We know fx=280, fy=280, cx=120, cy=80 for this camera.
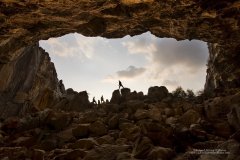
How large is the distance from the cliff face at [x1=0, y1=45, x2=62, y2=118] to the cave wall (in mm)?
7844

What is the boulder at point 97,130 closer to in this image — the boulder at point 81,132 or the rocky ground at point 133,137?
the rocky ground at point 133,137

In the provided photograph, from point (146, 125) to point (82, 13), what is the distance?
8.87 meters

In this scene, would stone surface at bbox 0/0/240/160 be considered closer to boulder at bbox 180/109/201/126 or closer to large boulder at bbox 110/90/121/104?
boulder at bbox 180/109/201/126

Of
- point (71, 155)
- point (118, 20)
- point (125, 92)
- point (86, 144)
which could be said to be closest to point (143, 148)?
point (71, 155)

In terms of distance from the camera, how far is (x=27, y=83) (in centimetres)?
3509

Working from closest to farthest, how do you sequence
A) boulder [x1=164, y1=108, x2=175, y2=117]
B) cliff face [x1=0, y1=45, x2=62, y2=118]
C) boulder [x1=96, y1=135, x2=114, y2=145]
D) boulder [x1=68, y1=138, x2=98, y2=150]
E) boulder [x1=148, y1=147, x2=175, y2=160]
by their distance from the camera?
boulder [x1=148, y1=147, x2=175, y2=160], boulder [x1=68, y1=138, x2=98, y2=150], boulder [x1=96, y1=135, x2=114, y2=145], boulder [x1=164, y1=108, x2=175, y2=117], cliff face [x1=0, y1=45, x2=62, y2=118]

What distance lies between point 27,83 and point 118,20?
21.5 m

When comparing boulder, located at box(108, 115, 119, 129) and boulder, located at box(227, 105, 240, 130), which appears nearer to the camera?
boulder, located at box(227, 105, 240, 130)

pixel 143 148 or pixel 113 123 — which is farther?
pixel 113 123

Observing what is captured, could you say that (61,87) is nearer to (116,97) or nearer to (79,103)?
(79,103)

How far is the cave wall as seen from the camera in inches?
560

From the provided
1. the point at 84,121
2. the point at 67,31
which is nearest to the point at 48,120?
the point at 84,121

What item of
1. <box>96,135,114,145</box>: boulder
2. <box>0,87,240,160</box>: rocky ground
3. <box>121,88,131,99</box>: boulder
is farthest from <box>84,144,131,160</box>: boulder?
<box>121,88,131,99</box>: boulder

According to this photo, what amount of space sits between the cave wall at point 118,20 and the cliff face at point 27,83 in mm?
7844
